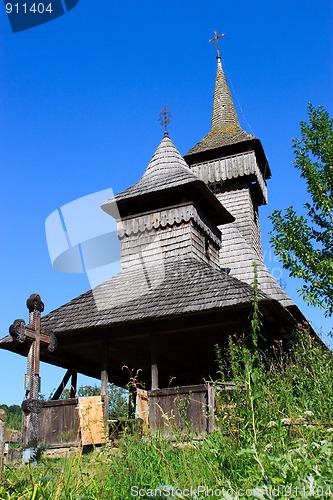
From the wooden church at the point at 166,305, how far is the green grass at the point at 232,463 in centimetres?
408

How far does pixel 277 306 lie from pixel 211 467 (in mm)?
7197

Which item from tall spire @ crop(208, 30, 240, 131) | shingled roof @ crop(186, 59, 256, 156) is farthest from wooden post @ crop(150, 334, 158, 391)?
tall spire @ crop(208, 30, 240, 131)

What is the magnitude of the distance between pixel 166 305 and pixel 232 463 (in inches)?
300

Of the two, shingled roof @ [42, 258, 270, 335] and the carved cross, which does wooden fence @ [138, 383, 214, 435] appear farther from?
the carved cross

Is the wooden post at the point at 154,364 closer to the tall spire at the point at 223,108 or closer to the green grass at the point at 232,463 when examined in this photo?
the green grass at the point at 232,463

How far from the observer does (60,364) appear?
15.0m

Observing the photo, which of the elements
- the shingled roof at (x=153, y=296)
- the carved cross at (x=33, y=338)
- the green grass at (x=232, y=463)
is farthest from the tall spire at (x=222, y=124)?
the green grass at (x=232, y=463)

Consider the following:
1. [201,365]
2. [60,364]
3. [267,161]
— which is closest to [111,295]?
[60,364]

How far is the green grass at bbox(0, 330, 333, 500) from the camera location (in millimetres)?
3381

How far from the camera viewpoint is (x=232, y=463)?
171 inches

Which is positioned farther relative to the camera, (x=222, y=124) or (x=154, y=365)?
(x=222, y=124)

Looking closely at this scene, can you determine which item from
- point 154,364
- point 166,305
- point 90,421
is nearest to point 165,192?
point 166,305

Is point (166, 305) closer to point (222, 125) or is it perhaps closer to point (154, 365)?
point (154, 365)

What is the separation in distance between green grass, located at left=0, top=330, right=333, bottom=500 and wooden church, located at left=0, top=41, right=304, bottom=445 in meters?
4.08
